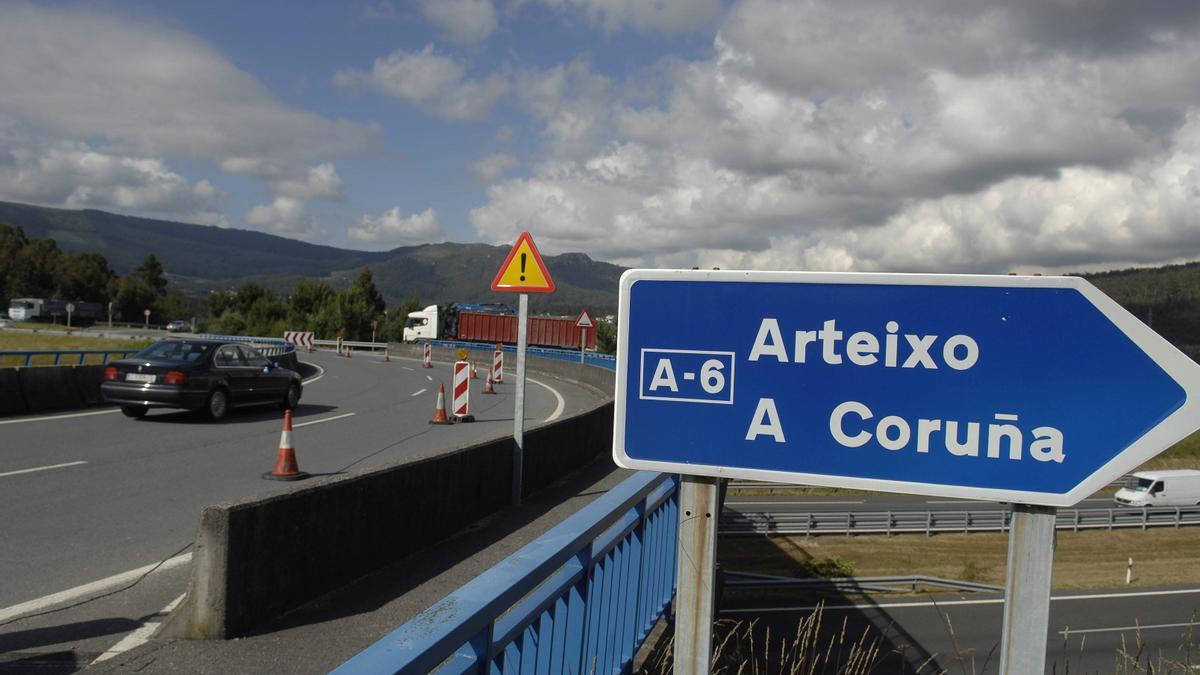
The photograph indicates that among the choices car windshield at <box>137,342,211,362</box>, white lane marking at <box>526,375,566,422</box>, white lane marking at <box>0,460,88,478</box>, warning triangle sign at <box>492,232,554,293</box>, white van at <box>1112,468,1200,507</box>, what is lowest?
white van at <box>1112,468,1200,507</box>

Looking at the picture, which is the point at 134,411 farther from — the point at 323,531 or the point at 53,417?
the point at 323,531

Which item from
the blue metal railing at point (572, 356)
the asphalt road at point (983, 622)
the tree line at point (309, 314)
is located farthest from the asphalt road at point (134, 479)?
the tree line at point (309, 314)

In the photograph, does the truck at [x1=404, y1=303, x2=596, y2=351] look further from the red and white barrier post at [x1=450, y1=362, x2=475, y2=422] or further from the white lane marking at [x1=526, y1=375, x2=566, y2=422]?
the red and white barrier post at [x1=450, y1=362, x2=475, y2=422]

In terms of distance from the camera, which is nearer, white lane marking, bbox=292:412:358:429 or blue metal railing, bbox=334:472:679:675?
blue metal railing, bbox=334:472:679:675

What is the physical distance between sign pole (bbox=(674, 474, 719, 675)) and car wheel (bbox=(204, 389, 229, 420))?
17.2 metres

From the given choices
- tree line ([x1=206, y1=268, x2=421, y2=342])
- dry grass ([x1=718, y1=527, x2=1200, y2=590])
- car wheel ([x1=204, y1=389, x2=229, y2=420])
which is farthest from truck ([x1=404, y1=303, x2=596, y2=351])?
car wheel ([x1=204, y1=389, x2=229, y2=420])

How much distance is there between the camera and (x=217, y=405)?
18.2m

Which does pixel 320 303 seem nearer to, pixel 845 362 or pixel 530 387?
pixel 530 387

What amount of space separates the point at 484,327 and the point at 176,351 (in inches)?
2362

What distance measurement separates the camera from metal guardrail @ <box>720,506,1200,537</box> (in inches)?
1249

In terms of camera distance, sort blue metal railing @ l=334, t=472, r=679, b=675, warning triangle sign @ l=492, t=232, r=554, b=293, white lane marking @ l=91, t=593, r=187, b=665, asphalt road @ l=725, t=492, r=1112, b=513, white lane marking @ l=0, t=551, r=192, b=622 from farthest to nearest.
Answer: asphalt road @ l=725, t=492, r=1112, b=513
warning triangle sign @ l=492, t=232, r=554, b=293
white lane marking @ l=0, t=551, r=192, b=622
white lane marking @ l=91, t=593, r=187, b=665
blue metal railing @ l=334, t=472, r=679, b=675

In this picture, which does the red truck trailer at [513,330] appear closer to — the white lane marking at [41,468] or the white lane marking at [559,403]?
the white lane marking at [559,403]

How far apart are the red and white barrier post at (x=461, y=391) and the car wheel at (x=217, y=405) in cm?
480

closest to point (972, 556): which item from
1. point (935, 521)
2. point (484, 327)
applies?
point (935, 521)
